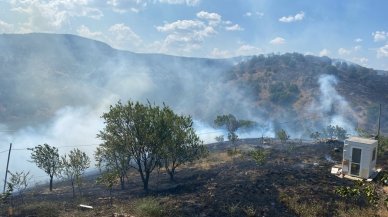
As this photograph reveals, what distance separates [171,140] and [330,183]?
16.5 m

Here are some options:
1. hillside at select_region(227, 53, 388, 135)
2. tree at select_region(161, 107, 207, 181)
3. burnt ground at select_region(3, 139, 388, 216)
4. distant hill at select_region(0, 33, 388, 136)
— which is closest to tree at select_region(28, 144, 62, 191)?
burnt ground at select_region(3, 139, 388, 216)

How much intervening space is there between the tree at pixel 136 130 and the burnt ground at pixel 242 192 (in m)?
3.50

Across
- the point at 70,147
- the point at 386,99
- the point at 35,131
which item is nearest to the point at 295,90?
the point at 386,99

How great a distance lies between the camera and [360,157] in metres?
34.4

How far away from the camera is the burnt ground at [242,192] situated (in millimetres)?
25359

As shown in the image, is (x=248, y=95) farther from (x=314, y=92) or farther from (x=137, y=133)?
(x=137, y=133)

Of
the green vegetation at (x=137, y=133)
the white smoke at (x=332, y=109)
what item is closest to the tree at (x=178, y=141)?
the green vegetation at (x=137, y=133)

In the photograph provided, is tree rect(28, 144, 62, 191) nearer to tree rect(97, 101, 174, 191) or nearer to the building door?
tree rect(97, 101, 174, 191)

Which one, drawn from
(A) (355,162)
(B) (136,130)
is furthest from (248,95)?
(B) (136,130)

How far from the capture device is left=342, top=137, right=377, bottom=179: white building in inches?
1337

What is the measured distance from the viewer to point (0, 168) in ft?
278

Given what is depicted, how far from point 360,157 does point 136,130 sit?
22297 millimetres

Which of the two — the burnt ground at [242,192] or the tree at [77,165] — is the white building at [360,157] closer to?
the burnt ground at [242,192]

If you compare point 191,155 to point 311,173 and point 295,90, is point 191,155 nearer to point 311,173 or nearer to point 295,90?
point 311,173
